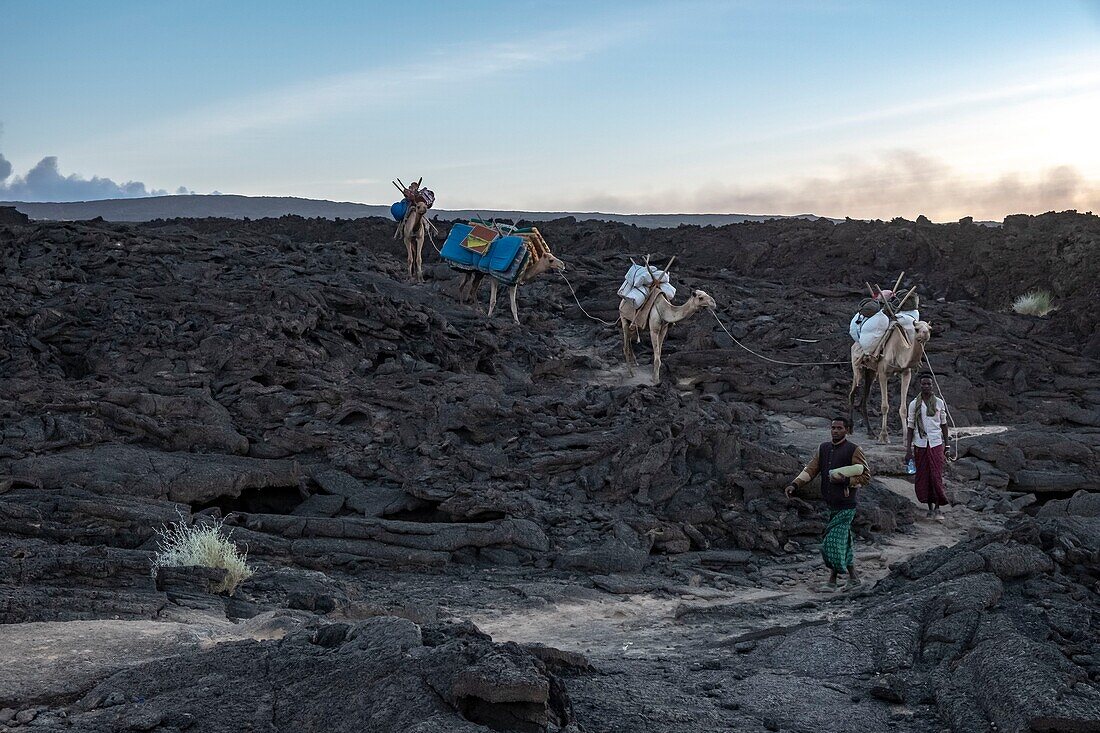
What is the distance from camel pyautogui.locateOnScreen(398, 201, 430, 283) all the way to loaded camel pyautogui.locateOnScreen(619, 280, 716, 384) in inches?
248

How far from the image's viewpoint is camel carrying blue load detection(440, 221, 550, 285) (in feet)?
72.3

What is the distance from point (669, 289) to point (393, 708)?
15.6 metres

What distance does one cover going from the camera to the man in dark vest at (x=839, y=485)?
9.55 meters

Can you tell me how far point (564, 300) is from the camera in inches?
1046

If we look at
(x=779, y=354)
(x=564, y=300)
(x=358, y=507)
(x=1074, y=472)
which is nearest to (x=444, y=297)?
(x=564, y=300)

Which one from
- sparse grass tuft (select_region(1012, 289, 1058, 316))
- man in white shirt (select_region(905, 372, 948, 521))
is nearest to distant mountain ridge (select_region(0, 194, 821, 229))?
sparse grass tuft (select_region(1012, 289, 1058, 316))

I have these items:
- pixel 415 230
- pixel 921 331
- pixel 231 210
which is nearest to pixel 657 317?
pixel 921 331

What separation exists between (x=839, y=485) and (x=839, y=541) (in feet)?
1.86

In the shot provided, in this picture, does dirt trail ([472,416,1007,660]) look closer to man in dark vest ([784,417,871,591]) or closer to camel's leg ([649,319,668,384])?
man in dark vest ([784,417,871,591])

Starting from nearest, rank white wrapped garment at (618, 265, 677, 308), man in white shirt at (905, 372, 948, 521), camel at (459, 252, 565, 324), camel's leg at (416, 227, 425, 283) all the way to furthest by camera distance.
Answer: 1. man in white shirt at (905, 372, 948, 521)
2. white wrapped garment at (618, 265, 677, 308)
3. camel at (459, 252, 565, 324)
4. camel's leg at (416, 227, 425, 283)

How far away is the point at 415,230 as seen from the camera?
80.8 ft

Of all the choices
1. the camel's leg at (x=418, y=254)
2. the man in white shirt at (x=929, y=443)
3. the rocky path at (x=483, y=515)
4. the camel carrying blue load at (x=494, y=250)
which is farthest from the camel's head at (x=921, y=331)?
the camel's leg at (x=418, y=254)

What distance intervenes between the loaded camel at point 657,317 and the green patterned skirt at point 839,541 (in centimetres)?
904

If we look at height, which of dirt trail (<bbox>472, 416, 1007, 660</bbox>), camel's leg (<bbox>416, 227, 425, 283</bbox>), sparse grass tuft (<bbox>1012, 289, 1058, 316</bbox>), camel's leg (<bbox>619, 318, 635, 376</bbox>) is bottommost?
dirt trail (<bbox>472, 416, 1007, 660</bbox>)
